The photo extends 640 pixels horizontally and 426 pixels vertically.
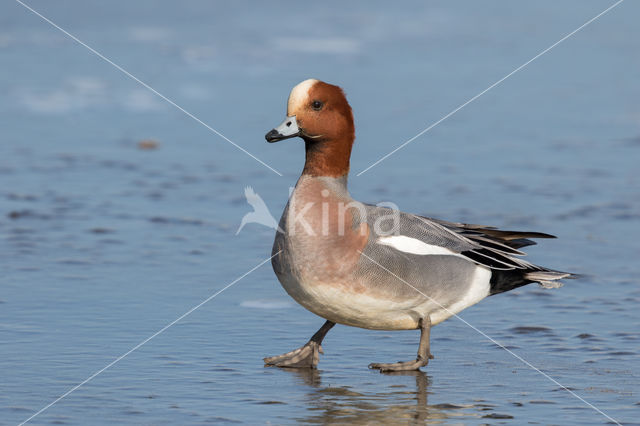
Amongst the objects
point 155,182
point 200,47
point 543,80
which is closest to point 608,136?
point 543,80

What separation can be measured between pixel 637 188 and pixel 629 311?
2.92 metres

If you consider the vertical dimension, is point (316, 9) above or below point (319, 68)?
above

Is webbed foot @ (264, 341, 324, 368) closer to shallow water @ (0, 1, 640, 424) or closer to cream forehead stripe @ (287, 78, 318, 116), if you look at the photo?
shallow water @ (0, 1, 640, 424)

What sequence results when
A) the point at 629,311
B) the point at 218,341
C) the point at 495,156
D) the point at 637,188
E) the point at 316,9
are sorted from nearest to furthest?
1. the point at 218,341
2. the point at 629,311
3. the point at 637,188
4. the point at 495,156
5. the point at 316,9

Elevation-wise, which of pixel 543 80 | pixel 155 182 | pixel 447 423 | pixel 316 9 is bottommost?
pixel 447 423

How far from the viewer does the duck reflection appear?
4367 mm

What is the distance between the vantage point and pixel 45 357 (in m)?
5.01

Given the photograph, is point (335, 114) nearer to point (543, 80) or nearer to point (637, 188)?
point (637, 188)

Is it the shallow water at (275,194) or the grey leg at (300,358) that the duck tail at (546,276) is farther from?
the grey leg at (300,358)

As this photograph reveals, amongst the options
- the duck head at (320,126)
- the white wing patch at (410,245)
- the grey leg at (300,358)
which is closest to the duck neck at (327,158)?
the duck head at (320,126)

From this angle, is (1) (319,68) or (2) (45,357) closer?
(2) (45,357)

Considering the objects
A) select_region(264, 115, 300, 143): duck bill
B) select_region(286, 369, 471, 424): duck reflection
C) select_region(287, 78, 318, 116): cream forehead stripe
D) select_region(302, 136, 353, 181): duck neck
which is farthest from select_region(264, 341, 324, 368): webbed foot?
select_region(287, 78, 318, 116): cream forehead stripe

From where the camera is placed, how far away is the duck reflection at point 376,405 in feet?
14.3

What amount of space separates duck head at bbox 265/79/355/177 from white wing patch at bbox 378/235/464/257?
1.49 feet
